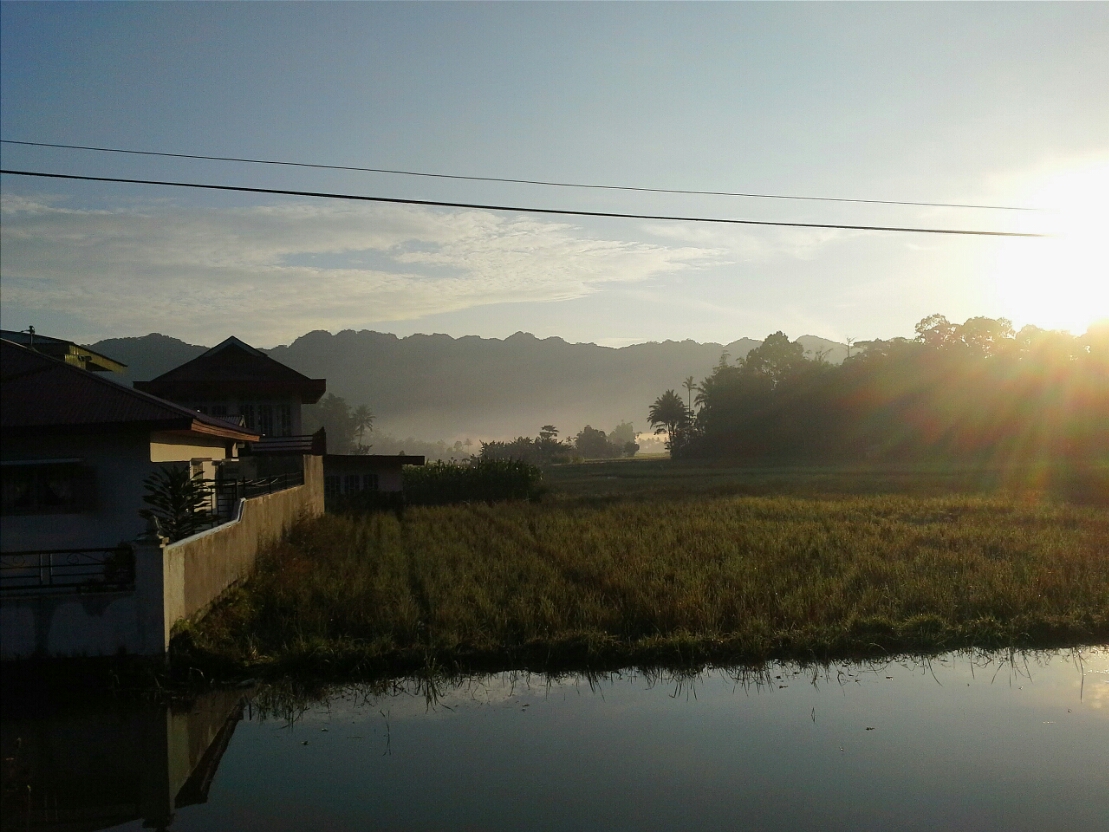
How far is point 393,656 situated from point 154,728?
2.89 m

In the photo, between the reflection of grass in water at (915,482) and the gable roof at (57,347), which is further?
the reflection of grass in water at (915,482)

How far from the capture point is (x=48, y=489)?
14711mm

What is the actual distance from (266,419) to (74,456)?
61.0ft

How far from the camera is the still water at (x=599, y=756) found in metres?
6.69

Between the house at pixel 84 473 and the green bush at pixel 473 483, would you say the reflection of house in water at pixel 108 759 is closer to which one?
the house at pixel 84 473

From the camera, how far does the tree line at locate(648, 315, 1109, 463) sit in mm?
63500

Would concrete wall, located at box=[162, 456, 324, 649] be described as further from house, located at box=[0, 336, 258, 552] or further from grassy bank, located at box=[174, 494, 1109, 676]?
house, located at box=[0, 336, 258, 552]

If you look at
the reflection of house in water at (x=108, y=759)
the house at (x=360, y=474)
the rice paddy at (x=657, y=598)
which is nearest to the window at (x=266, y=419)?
the house at (x=360, y=474)

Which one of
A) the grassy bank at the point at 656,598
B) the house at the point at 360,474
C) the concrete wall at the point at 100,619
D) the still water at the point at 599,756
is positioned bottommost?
the still water at the point at 599,756

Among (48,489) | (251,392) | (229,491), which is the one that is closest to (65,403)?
(48,489)

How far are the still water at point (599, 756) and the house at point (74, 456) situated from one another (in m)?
6.18

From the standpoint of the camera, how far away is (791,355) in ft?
367

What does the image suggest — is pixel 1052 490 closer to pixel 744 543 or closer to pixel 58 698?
pixel 744 543

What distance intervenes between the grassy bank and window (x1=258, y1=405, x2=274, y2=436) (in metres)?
10.9
